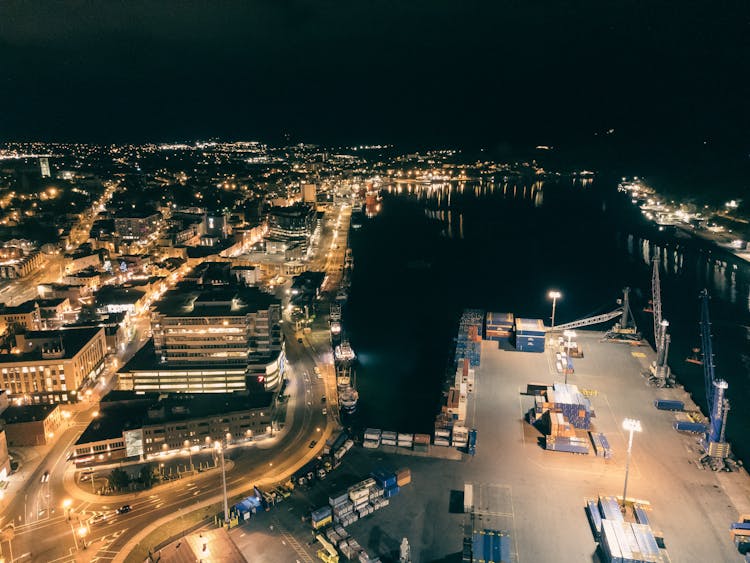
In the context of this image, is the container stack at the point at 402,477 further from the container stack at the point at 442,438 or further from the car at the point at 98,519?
the car at the point at 98,519

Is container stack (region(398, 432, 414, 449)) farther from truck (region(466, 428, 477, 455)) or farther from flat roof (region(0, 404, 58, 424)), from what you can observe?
flat roof (region(0, 404, 58, 424))

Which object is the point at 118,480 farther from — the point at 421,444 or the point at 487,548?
the point at 487,548

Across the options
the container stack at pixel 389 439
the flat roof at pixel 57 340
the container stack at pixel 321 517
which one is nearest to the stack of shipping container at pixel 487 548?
the container stack at pixel 321 517

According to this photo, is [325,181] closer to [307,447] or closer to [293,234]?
[293,234]

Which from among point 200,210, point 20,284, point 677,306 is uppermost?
point 200,210

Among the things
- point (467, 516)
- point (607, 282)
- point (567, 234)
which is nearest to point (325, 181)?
point (567, 234)

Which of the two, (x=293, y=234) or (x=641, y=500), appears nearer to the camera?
(x=641, y=500)

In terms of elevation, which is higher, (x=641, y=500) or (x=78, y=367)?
(x=78, y=367)
